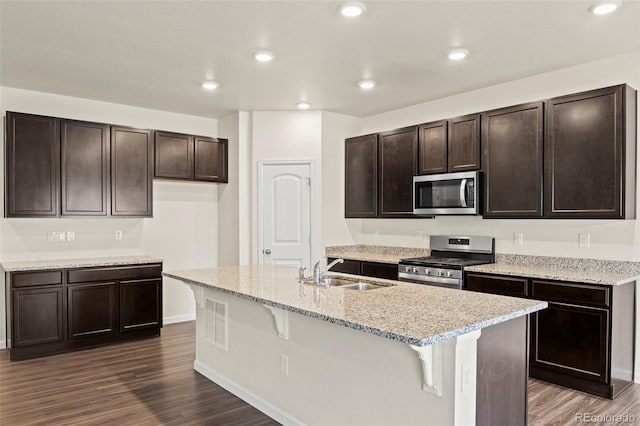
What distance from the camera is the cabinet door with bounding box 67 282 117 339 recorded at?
14.6 ft

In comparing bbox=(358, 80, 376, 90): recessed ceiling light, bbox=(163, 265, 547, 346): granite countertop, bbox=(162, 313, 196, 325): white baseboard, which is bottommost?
bbox=(162, 313, 196, 325): white baseboard

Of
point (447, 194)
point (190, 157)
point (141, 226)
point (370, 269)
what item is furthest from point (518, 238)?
point (141, 226)

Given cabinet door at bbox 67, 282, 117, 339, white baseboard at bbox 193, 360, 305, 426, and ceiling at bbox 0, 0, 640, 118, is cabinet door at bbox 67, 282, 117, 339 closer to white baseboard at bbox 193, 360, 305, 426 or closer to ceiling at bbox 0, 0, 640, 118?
white baseboard at bbox 193, 360, 305, 426

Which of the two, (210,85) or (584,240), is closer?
(584,240)

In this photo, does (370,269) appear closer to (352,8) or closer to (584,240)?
(584,240)

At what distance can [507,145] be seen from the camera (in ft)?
13.4

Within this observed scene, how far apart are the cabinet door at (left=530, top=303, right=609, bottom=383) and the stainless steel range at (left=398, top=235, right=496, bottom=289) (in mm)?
775

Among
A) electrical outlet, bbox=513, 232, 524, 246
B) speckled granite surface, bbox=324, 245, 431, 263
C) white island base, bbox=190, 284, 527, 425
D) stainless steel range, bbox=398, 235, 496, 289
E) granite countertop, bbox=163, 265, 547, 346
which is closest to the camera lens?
granite countertop, bbox=163, 265, 547, 346

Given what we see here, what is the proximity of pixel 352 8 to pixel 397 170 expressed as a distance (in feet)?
8.38

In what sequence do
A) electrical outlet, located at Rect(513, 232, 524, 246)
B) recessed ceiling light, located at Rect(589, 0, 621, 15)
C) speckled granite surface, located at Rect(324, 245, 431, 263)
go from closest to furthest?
recessed ceiling light, located at Rect(589, 0, 621, 15), electrical outlet, located at Rect(513, 232, 524, 246), speckled granite surface, located at Rect(324, 245, 431, 263)

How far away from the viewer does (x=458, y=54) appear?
3604 mm

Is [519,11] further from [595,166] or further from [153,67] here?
[153,67]

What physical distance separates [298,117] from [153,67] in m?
2.04

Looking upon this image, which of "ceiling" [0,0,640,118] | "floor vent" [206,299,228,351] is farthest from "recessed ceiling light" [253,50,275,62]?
"floor vent" [206,299,228,351]
